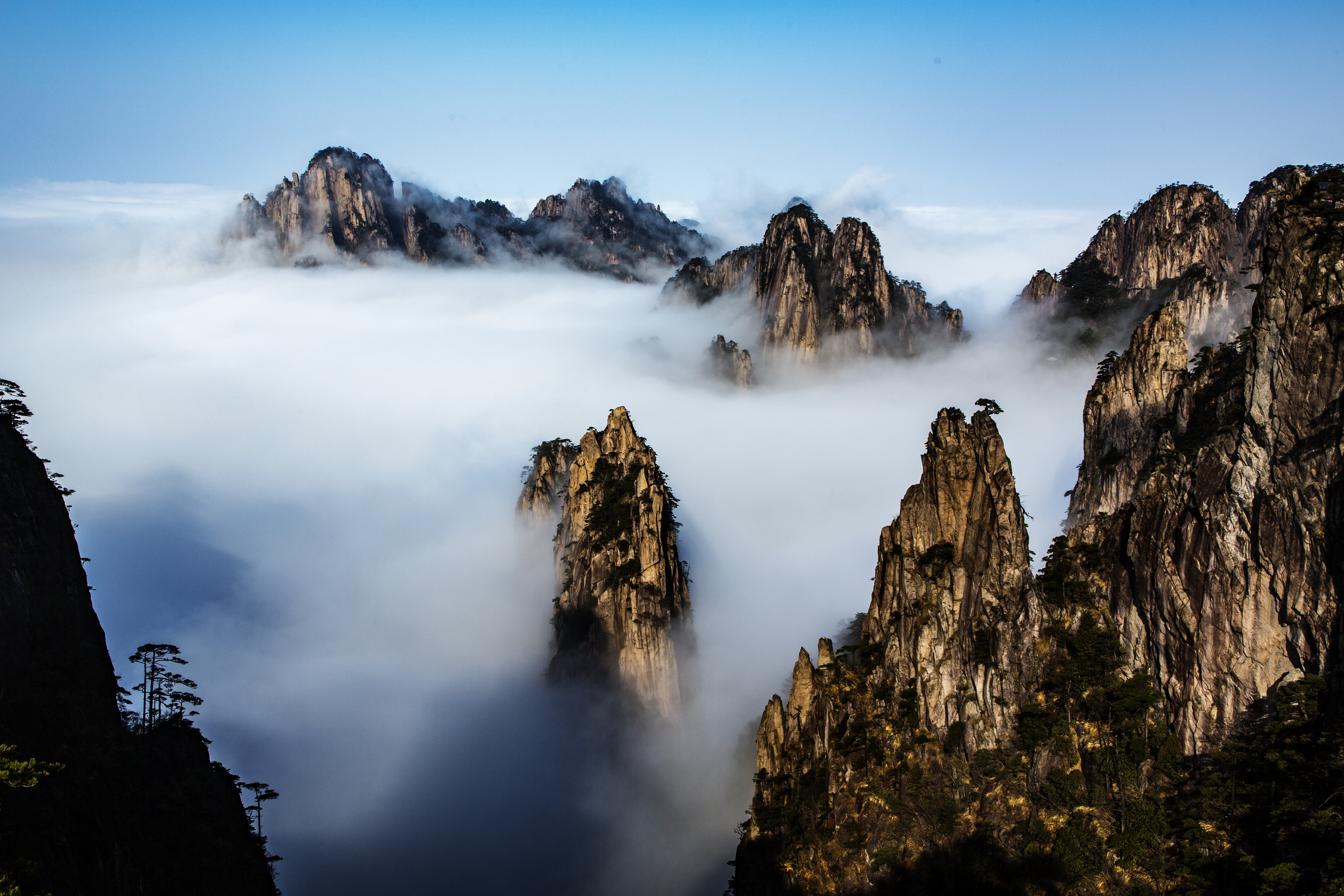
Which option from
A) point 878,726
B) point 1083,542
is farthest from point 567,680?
point 1083,542

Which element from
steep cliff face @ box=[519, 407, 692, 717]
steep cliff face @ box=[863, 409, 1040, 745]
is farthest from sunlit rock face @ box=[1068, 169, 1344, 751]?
steep cliff face @ box=[519, 407, 692, 717]

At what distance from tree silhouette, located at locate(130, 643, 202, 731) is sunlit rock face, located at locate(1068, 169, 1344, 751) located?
77178 millimetres

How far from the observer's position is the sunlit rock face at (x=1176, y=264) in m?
127

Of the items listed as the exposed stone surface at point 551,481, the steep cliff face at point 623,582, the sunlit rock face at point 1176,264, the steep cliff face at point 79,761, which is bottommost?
the steep cliff face at point 79,761

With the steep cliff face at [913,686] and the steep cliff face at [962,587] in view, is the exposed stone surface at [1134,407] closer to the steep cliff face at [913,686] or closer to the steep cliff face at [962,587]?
the steep cliff face at [962,587]

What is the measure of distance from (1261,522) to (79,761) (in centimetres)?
7347

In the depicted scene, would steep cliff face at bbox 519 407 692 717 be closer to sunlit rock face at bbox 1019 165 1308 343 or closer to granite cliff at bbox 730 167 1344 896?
granite cliff at bbox 730 167 1344 896

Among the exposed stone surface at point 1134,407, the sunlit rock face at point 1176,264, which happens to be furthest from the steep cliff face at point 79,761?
the sunlit rock face at point 1176,264

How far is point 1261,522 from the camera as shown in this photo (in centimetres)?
5119

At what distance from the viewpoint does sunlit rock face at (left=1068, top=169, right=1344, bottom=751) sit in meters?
48.5

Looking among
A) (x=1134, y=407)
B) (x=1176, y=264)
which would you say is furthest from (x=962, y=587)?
(x=1176, y=264)

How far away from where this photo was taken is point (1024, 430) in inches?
6722

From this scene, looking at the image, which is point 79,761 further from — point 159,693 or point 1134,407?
point 1134,407

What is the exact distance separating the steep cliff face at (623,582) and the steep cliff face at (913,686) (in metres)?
33.8
